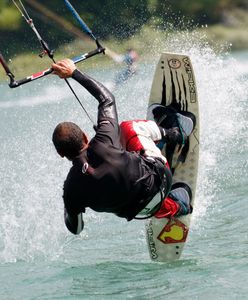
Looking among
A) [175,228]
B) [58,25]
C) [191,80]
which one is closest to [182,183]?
[175,228]

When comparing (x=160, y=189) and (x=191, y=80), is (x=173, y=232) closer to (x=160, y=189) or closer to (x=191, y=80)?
(x=160, y=189)

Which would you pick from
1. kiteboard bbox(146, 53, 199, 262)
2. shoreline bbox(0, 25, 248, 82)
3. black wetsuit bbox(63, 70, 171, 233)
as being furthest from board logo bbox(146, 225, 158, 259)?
shoreline bbox(0, 25, 248, 82)

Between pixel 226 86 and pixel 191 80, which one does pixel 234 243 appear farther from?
pixel 226 86

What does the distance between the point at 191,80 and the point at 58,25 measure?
3418 cm

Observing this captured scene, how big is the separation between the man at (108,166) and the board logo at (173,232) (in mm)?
893

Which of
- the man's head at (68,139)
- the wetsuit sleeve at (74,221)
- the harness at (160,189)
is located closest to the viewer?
the man's head at (68,139)

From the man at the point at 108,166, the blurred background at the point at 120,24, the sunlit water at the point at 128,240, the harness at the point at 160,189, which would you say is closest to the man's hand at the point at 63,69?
the man at the point at 108,166

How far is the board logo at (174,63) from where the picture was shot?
7395mm

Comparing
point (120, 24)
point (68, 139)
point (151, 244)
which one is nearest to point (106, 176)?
point (68, 139)

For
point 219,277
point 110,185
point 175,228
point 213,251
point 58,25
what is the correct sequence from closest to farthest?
point 110,185
point 219,277
point 213,251
point 175,228
point 58,25

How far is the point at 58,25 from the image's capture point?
40875 millimetres

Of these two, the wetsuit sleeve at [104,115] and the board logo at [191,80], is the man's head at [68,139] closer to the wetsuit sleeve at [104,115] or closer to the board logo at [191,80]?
the wetsuit sleeve at [104,115]

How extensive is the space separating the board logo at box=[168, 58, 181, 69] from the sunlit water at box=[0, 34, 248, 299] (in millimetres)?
1385

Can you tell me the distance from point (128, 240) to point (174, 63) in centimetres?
168
